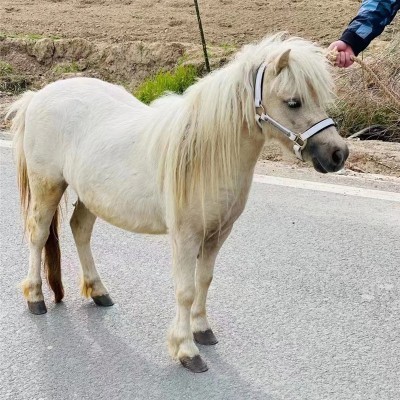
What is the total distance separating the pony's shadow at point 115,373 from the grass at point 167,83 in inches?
152

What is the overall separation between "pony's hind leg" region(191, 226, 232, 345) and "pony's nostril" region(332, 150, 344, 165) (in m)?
0.68

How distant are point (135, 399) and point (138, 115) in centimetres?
136

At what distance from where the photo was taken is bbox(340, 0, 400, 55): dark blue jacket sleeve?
380 centimetres

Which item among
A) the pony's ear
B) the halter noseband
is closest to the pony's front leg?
the halter noseband

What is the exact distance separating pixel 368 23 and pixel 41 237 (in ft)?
6.81

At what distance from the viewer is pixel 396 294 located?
420 centimetres

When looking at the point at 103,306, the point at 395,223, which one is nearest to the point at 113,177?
the point at 103,306

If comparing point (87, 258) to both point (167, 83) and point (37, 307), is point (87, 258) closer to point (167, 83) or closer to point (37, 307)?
point (37, 307)

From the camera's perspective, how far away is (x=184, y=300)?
11.3ft

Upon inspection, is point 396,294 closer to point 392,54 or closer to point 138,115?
point 138,115

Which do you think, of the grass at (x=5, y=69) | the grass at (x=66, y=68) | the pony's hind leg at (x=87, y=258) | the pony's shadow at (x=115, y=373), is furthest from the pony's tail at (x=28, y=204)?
the grass at (x=5, y=69)

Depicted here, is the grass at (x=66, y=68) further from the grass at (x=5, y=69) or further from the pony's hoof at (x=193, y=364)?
the pony's hoof at (x=193, y=364)

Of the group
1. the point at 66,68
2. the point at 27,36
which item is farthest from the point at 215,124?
the point at 27,36

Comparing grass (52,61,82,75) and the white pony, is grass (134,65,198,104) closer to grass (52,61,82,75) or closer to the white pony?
grass (52,61,82,75)
